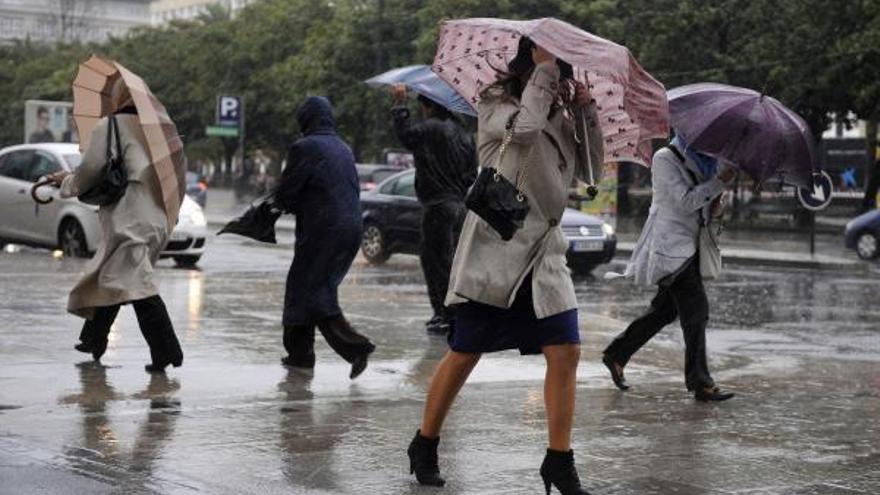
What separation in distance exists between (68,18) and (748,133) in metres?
109

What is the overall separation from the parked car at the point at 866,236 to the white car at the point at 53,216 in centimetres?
1246

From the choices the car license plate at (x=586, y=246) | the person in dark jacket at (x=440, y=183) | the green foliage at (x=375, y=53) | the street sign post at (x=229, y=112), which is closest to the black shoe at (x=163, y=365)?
the person in dark jacket at (x=440, y=183)

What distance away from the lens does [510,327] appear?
6484 mm

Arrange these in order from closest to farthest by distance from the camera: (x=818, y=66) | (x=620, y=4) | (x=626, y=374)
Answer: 1. (x=626, y=374)
2. (x=818, y=66)
3. (x=620, y=4)

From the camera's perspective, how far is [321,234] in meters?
9.74

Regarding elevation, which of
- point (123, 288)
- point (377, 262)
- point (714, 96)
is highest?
point (714, 96)

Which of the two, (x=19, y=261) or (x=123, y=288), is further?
(x=19, y=261)

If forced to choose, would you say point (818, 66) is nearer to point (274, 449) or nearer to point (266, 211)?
point (266, 211)

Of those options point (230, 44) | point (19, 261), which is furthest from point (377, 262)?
point (230, 44)

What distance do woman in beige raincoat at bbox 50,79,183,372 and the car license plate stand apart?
38.4 ft

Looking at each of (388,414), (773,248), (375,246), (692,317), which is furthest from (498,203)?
(773,248)

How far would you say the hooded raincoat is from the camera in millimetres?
9711

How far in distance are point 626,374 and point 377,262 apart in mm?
12524

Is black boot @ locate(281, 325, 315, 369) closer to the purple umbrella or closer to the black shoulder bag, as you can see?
the black shoulder bag
